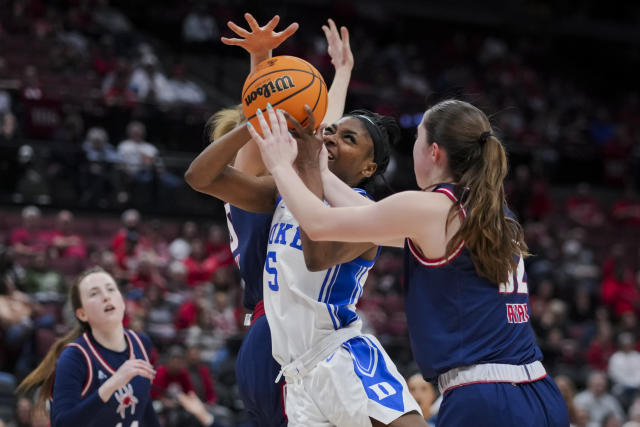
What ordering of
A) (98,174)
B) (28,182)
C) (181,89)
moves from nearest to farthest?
1. (28,182)
2. (98,174)
3. (181,89)

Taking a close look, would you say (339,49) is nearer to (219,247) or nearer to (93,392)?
(93,392)

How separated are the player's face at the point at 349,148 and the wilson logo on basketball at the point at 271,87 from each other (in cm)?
→ 37

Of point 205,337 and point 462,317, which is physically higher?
point 462,317

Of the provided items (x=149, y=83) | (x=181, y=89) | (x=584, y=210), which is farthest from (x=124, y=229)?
(x=584, y=210)

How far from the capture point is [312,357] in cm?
344

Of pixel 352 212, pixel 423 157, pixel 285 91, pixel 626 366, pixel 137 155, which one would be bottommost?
pixel 626 366

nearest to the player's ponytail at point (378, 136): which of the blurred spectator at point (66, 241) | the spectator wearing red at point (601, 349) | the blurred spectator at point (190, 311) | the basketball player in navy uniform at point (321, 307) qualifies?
the basketball player in navy uniform at point (321, 307)

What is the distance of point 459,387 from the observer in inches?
120

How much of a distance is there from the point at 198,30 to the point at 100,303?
42.5 feet

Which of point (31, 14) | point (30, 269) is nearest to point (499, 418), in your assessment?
point (30, 269)

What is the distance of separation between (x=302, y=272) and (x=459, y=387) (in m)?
0.83

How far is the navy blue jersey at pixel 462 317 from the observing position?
3045 millimetres

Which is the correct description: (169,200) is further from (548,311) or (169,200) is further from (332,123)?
(332,123)

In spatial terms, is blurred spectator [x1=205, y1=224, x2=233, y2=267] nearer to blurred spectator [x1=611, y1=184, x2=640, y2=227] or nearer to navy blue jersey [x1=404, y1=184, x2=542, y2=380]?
blurred spectator [x1=611, y1=184, x2=640, y2=227]
